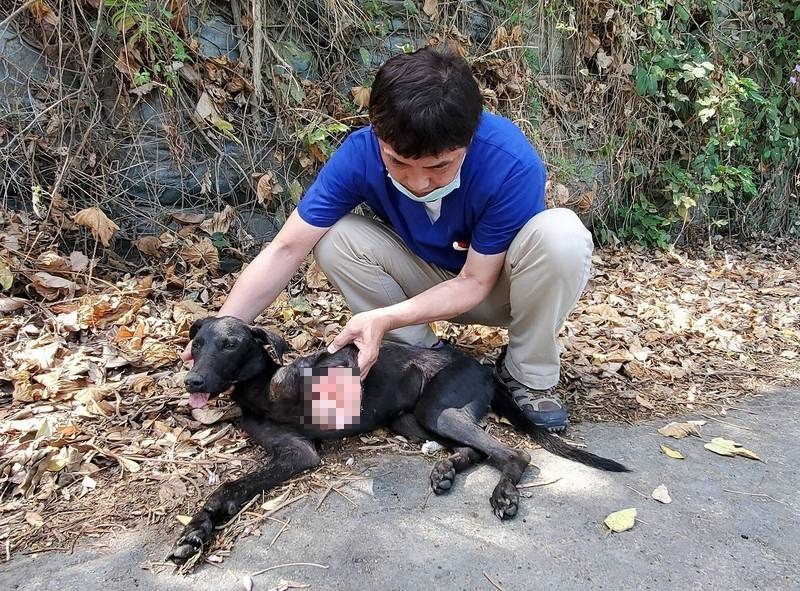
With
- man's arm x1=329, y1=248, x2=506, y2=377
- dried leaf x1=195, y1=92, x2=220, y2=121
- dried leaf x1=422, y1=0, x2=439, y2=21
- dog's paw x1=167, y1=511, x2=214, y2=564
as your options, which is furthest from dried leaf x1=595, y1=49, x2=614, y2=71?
dog's paw x1=167, y1=511, x2=214, y2=564

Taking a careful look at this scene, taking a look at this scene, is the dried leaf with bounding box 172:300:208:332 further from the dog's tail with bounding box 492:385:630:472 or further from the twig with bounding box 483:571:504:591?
the twig with bounding box 483:571:504:591

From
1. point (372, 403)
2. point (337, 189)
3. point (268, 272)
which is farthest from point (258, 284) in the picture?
point (372, 403)

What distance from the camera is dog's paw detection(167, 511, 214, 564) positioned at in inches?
76.8

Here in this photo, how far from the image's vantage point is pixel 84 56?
4039mm

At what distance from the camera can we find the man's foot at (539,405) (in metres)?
2.91

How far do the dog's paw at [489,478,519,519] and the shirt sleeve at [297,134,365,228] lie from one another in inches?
55.1

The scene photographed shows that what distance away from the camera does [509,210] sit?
2664mm

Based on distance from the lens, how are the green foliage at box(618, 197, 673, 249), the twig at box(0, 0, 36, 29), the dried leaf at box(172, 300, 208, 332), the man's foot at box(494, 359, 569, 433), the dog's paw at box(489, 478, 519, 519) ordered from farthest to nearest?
the green foliage at box(618, 197, 673, 249)
the twig at box(0, 0, 36, 29)
the dried leaf at box(172, 300, 208, 332)
the man's foot at box(494, 359, 569, 433)
the dog's paw at box(489, 478, 519, 519)

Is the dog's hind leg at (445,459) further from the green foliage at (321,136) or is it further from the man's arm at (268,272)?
the green foliage at (321,136)

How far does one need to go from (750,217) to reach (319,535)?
281 inches

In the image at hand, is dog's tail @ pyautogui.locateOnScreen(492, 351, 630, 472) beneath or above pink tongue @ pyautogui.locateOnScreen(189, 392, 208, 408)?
beneath

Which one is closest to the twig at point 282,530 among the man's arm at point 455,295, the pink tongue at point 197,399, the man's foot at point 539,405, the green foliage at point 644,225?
the pink tongue at point 197,399

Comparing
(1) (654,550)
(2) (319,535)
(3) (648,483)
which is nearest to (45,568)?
(2) (319,535)

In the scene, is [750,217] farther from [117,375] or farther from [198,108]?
[117,375]
